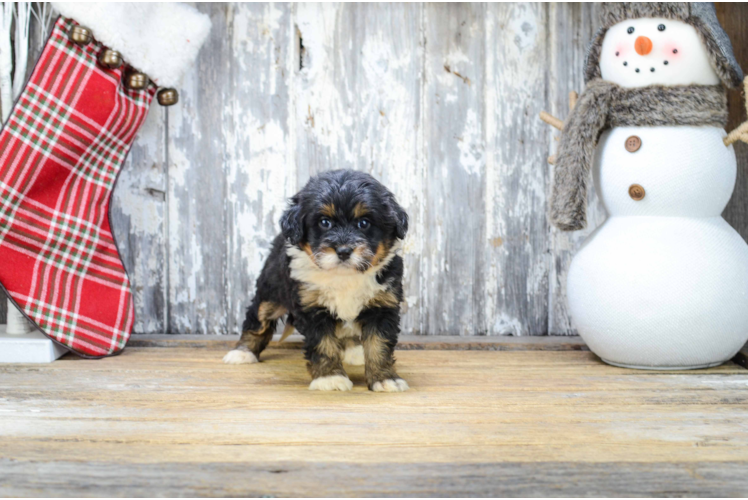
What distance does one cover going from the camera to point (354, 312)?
7.50 feet

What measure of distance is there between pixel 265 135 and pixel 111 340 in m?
1.11

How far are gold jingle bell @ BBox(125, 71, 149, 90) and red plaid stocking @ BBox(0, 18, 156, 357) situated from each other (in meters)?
0.03

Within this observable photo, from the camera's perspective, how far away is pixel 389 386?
223cm

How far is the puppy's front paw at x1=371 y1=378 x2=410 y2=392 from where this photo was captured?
2.23 m

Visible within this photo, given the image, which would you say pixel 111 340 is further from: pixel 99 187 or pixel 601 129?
pixel 601 129

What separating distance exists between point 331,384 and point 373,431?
47cm

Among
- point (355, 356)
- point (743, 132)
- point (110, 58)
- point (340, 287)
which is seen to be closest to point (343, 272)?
point (340, 287)

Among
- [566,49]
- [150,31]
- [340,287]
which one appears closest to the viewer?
[340,287]

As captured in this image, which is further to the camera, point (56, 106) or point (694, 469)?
point (56, 106)

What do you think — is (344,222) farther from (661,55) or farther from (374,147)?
(661,55)

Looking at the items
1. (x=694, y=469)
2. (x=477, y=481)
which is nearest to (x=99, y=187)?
(x=477, y=481)

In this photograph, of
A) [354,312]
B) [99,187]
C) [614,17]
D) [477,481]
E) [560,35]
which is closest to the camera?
[477,481]

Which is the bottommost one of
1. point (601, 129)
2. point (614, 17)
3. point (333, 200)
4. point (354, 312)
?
point (354, 312)

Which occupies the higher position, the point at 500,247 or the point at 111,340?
the point at 500,247
